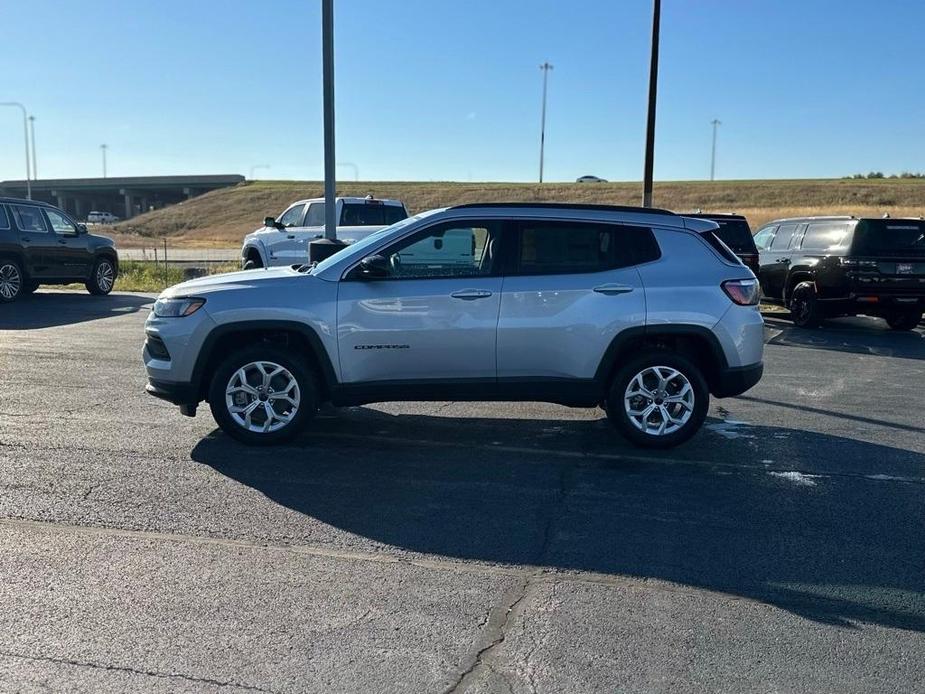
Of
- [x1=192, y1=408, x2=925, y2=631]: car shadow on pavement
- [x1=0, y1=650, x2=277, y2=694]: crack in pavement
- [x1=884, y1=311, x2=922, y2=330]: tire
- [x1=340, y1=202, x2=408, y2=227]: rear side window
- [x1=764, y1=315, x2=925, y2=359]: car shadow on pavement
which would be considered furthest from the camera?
[x1=340, y1=202, x2=408, y2=227]: rear side window

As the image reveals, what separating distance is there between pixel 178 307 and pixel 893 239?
11.5 metres

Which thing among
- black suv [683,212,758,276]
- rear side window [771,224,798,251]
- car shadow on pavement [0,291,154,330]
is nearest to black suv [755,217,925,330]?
rear side window [771,224,798,251]

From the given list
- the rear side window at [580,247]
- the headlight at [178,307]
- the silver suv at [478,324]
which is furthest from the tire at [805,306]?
the headlight at [178,307]

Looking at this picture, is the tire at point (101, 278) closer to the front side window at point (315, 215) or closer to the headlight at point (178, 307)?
the front side window at point (315, 215)

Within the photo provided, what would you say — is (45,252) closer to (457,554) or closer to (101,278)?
(101,278)

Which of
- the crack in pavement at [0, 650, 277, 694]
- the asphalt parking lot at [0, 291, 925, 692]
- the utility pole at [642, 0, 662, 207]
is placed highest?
the utility pole at [642, 0, 662, 207]

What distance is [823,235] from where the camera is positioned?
14.4 metres

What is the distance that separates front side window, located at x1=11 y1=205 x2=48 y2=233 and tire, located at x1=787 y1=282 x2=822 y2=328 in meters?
14.3

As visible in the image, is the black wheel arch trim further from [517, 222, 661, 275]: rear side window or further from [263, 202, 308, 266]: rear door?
[263, 202, 308, 266]: rear door

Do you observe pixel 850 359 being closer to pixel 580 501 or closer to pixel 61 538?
pixel 580 501

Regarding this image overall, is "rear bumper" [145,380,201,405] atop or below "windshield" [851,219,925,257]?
below

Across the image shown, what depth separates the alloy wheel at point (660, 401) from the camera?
253 inches

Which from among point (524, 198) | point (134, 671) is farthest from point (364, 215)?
point (524, 198)

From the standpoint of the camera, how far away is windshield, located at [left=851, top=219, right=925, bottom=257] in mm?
13273
